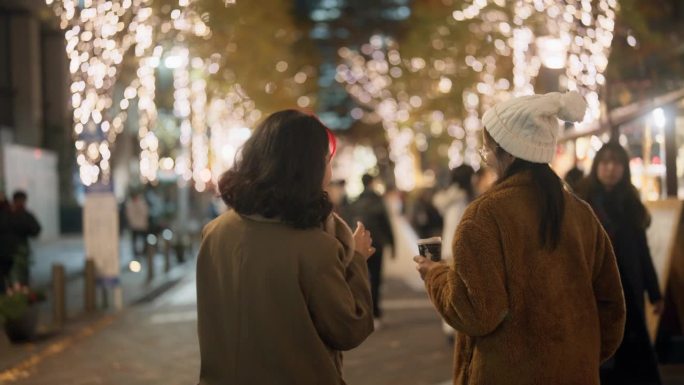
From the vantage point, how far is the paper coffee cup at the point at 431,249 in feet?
11.9

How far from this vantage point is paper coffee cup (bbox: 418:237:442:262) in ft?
11.9

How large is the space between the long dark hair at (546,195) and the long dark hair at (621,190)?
107 inches

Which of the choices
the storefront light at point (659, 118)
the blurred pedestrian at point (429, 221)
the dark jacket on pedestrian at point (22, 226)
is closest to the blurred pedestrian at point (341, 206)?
the storefront light at point (659, 118)

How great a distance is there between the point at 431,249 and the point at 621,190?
2.81m

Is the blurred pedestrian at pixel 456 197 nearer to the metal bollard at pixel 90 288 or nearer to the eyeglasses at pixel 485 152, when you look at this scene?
the metal bollard at pixel 90 288

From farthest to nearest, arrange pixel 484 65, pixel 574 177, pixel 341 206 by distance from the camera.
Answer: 1. pixel 484 65
2. pixel 341 206
3. pixel 574 177

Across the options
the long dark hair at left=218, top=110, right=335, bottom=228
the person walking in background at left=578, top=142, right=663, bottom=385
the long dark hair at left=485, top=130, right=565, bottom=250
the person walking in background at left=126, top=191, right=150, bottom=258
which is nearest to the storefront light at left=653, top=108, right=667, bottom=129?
→ the person walking in background at left=578, top=142, right=663, bottom=385

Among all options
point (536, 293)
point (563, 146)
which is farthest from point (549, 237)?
point (563, 146)

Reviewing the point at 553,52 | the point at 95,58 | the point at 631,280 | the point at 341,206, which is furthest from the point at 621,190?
the point at 95,58

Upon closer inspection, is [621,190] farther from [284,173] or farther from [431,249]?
[284,173]

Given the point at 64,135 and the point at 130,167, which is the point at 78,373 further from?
the point at 130,167

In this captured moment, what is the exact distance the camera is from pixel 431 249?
3.63 m

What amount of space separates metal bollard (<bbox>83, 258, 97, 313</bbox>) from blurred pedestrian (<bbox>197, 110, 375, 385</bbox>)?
12.0 metres

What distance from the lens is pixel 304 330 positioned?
2.96 m
